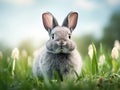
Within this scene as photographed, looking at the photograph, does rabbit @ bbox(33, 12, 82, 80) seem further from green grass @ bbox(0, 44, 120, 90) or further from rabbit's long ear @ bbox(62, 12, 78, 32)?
green grass @ bbox(0, 44, 120, 90)

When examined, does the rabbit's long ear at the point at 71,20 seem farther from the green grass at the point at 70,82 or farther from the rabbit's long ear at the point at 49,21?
the green grass at the point at 70,82

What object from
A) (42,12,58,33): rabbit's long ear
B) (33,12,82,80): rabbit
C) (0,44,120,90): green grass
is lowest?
(0,44,120,90): green grass

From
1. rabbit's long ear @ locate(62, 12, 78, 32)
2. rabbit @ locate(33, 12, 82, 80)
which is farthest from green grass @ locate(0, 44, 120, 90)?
rabbit's long ear @ locate(62, 12, 78, 32)

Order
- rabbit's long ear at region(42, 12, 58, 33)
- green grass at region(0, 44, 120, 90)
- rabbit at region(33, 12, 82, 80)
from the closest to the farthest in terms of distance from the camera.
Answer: green grass at region(0, 44, 120, 90) < rabbit at region(33, 12, 82, 80) < rabbit's long ear at region(42, 12, 58, 33)

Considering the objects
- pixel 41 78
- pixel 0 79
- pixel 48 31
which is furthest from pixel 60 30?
pixel 0 79

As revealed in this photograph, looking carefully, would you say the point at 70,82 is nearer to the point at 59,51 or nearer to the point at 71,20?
the point at 59,51

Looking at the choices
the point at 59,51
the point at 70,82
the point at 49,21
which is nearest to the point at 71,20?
the point at 49,21

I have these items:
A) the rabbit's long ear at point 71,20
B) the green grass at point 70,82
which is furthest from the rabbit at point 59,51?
the green grass at point 70,82

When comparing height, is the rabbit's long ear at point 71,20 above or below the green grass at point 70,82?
above
